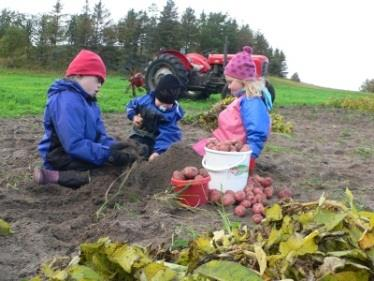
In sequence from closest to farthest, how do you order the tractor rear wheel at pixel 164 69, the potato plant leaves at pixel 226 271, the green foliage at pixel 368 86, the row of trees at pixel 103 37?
1. the potato plant leaves at pixel 226 271
2. the tractor rear wheel at pixel 164 69
3. the row of trees at pixel 103 37
4. the green foliage at pixel 368 86

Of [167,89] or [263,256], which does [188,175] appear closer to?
[167,89]

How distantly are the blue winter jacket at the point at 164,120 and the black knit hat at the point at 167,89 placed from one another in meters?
0.13

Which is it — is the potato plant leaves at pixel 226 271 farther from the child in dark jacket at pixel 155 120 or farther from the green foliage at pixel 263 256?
the child in dark jacket at pixel 155 120

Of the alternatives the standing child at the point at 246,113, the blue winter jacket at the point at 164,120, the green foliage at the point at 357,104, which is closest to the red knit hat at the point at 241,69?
the standing child at the point at 246,113

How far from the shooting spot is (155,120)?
216 inches

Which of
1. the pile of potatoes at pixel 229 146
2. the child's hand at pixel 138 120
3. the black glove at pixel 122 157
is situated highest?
the pile of potatoes at pixel 229 146

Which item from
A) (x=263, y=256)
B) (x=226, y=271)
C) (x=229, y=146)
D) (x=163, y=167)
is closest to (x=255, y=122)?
(x=229, y=146)

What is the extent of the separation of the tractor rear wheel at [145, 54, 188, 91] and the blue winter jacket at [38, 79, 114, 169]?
8.23 m

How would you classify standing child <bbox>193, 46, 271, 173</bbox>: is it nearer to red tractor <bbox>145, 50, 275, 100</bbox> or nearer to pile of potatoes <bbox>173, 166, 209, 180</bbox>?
pile of potatoes <bbox>173, 166, 209, 180</bbox>

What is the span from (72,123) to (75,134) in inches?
3.3

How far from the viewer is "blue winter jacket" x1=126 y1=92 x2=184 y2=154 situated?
5488 mm

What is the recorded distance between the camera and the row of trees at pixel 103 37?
3069 centimetres

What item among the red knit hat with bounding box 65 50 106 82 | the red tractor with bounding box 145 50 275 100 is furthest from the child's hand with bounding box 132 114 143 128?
the red tractor with bounding box 145 50 275 100

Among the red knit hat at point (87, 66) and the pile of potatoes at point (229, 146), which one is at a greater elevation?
the red knit hat at point (87, 66)
